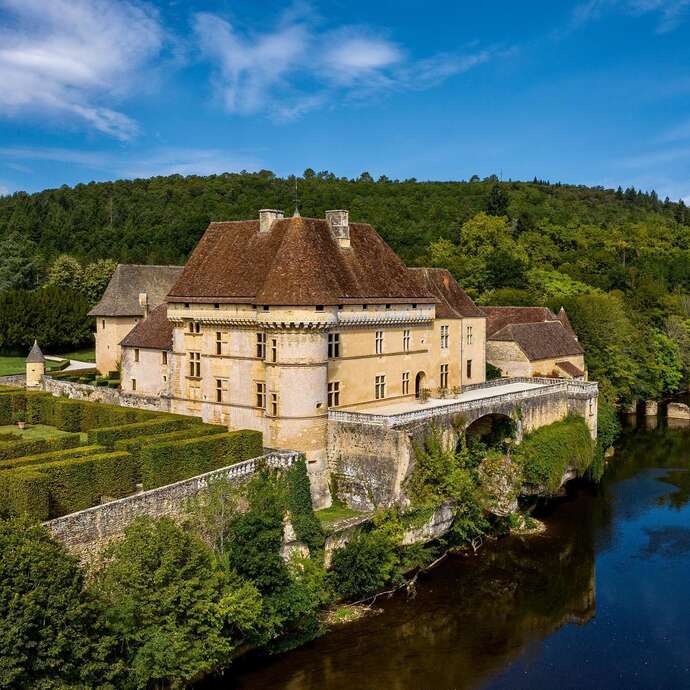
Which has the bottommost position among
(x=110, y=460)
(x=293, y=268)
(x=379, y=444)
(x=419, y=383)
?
(x=379, y=444)

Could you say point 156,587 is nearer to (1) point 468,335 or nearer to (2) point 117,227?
(1) point 468,335

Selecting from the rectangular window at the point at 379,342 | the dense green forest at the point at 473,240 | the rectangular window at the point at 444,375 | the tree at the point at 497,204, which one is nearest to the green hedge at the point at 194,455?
the rectangular window at the point at 379,342

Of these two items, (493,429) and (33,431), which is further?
(493,429)

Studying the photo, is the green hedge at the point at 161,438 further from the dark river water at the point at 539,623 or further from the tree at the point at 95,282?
the tree at the point at 95,282

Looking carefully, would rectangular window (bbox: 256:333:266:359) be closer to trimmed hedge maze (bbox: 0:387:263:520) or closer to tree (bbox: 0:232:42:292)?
trimmed hedge maze (bbox: 0:387:263:520)

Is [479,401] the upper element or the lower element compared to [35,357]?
lower

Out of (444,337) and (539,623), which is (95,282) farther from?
(539,623)

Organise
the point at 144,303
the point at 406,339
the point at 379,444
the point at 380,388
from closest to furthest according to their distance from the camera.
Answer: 1. the point at 379,444
2. the point at 380,388
3. the point at 406,339
4. the point at 144,303

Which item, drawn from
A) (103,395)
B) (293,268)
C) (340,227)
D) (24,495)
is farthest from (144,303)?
(24,495)
